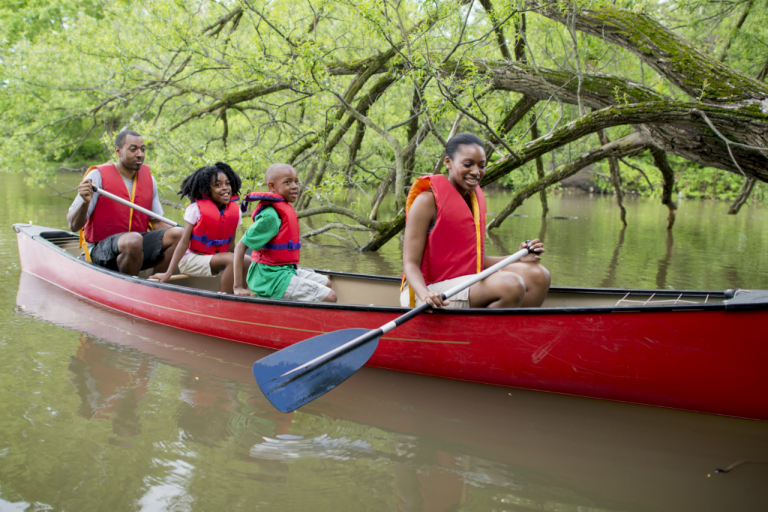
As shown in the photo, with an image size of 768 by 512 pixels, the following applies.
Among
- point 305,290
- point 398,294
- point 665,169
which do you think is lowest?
point 398,294

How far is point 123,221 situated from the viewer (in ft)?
14.9

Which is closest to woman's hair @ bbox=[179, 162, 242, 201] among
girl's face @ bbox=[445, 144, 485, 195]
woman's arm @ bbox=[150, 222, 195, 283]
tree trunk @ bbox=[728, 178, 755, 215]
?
woman's arm @ bbox=[150, 222, 195, 283]

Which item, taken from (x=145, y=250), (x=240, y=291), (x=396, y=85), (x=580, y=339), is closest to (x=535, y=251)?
(x=580, y=339)

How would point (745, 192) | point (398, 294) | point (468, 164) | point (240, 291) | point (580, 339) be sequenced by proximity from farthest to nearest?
1. point (745, 192)
2. point (398, 294)
3. point (240, 291)
4. point (468, 164)
5. point (580, 339)

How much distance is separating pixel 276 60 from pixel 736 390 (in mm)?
5271

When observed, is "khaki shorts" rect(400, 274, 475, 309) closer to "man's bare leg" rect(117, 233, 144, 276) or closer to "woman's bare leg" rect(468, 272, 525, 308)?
"woman's bare leg" rect(468, 272, 525, 308)

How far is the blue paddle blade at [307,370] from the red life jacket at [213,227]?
1.63m

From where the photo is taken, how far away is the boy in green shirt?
3.38 meters

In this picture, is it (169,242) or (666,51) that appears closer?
(169,242)

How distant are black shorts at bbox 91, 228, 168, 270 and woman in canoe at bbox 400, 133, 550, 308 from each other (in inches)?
93.4

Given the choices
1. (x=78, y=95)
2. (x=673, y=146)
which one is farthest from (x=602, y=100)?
(x=78, y=95)

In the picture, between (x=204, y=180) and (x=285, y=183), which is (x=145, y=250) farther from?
(x=285, y=183)

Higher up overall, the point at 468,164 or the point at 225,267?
the point at 468,164

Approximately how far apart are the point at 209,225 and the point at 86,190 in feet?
3.16
